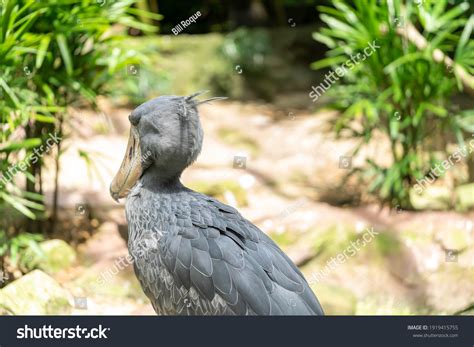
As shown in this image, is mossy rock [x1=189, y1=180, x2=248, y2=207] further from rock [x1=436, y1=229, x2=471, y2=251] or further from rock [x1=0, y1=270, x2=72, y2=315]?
rock [x1=0, y1=270, x2=72, y2=315]

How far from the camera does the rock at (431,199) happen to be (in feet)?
14.3

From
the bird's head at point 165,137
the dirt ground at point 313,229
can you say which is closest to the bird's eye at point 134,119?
the bird's head at point 165,137

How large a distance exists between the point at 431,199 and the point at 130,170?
2.63m

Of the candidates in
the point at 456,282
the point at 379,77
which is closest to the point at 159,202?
the point at 456,282

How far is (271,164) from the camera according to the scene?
5328 mm

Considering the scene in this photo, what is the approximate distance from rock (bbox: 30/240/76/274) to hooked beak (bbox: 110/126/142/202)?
3.95ft

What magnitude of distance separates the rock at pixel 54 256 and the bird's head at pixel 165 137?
135cm

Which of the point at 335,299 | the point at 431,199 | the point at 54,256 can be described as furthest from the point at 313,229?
the point at 54,256

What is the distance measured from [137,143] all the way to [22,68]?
4.59 feet

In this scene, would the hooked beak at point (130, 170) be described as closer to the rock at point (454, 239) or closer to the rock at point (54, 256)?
the rock at point (54, 256)

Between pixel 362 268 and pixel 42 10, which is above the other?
pixel 42 10

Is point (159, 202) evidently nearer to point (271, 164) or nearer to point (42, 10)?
point (42, 10)

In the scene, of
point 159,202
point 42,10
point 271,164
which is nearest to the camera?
point 159,202

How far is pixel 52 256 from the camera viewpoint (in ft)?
11.7
